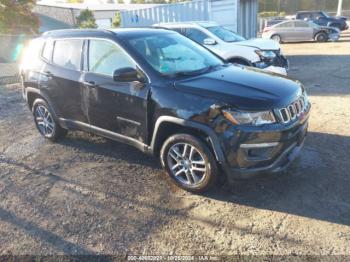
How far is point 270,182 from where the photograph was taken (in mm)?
4039

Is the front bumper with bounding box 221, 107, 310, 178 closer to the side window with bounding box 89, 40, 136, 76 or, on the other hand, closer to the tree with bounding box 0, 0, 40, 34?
the side window with bounding box 89, 40, 136, 76

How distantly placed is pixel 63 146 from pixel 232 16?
945 cm

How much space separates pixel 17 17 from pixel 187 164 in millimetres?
21226

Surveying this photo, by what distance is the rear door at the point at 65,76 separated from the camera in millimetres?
4773

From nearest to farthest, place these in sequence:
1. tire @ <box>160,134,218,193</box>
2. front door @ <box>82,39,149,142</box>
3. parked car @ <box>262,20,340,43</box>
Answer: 1. tire @ <box>160,134,218,193</box>
2. front door @ <box>82,39,149,142</box>
3. parked car @ <box>262,20,340,43</box>

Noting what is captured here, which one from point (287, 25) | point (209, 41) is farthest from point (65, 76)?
point (287, 25)

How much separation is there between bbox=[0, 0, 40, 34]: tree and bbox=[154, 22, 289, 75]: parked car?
15612 millimetres

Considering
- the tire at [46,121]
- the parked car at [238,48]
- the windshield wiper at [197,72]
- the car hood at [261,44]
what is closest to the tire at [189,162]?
the windshield wiper at [197,72]

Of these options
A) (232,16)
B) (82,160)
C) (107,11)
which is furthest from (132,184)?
(107,11)

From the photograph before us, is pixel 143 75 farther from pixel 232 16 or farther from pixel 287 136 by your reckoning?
pixel 232 16

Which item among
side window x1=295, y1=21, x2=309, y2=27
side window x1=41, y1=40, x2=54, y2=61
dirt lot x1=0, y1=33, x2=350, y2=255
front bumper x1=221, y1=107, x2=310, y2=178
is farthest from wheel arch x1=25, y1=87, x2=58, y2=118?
side window x1=295, y1=21, x2=309, y2=27

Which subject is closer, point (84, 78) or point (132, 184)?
point (132, 184)

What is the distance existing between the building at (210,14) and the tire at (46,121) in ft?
28.4

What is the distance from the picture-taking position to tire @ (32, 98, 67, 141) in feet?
17.9
